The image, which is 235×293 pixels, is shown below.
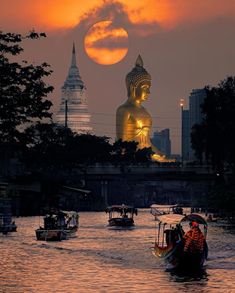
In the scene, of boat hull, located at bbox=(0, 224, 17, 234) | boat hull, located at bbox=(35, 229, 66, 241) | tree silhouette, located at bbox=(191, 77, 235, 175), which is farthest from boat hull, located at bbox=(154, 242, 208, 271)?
tree silhouette, located at bbox=(191, 77, 235, 175)

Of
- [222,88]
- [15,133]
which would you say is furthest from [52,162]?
[15,133]

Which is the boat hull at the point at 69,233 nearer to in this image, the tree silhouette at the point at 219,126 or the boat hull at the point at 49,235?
the boat hull at the point at 49,235

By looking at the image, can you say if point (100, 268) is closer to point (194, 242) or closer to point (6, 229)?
point (194, 242)

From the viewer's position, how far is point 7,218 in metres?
105

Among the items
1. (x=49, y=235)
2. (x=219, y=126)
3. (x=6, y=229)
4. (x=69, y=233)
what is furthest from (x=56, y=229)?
(x=219, y=126)

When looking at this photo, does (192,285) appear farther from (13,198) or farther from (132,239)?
(13,198)

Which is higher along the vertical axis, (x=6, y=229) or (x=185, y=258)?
(x=6, y=229)

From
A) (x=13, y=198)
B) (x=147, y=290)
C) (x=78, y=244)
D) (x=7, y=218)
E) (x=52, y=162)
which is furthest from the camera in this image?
(x=52, y=162)

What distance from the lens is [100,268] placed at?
66.3 meters

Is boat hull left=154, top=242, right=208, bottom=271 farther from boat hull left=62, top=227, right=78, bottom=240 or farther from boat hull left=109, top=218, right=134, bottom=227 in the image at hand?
boat hull left=109, top=218, right=134, bottom=227

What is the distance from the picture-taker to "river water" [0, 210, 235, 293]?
184ft

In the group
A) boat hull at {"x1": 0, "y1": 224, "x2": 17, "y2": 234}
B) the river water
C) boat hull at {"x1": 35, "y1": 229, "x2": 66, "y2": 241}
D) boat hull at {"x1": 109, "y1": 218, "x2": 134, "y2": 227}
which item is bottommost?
the river water

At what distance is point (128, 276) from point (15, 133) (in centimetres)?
4657

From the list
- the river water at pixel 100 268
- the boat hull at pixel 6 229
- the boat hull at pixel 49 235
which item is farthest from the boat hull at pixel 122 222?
the boat hull at pixel 49 235
